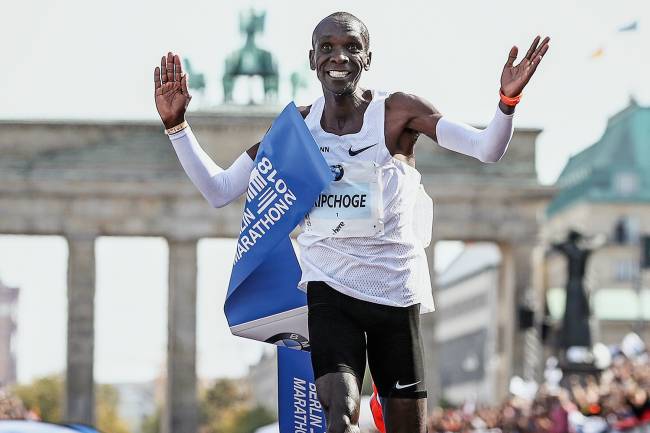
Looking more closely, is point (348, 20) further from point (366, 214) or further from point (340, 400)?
point (340, 400)

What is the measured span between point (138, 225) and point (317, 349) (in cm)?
5364

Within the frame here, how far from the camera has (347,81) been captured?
318 inches

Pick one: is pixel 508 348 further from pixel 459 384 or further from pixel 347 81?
pixel 459 384

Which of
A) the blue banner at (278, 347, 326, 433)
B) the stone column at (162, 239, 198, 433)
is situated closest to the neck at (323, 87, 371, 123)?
the blue banner at (278, 347, 326, 433)

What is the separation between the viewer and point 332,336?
25.7 ft

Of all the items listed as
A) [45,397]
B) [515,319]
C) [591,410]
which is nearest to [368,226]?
[591,410]

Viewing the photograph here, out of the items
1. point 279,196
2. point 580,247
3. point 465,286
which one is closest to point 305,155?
point 279,196

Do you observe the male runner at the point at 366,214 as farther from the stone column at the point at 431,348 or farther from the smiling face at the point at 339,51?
the stone column at the point at 431,348

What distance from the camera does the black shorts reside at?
7.85 m

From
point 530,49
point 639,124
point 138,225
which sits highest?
point 639,124

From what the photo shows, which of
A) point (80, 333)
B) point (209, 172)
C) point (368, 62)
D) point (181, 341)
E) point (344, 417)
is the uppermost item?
point (80, 333)

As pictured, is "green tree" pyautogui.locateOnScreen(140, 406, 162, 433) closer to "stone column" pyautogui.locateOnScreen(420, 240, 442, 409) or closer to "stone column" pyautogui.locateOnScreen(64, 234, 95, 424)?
"stone column" pyautogui.locateOnScreen(420, 240, 442, 409)

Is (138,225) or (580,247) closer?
(580,247)

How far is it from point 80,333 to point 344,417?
171 ft
